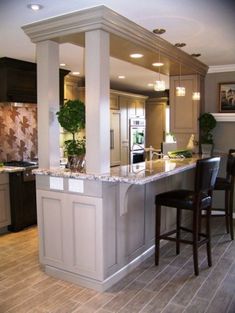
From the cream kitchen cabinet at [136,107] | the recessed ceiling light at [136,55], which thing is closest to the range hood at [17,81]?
the recessed ceiling light at [136,55]

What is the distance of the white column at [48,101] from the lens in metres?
3.01

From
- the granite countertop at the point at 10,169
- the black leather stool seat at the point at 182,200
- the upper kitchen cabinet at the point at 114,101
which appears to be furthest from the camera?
the upper kitchen cabinet at the point at 114,101

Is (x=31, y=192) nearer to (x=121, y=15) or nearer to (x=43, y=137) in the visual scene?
(x=43, y=137)

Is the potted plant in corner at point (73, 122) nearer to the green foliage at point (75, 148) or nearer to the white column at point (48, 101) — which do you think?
the green foliage at point (75, 148)

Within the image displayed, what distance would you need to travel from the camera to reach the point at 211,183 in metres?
3.19

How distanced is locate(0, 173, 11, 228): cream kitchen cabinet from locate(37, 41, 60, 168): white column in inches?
56.3

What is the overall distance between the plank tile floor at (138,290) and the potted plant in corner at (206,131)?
1.76 m

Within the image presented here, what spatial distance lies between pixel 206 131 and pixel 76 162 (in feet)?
8.68

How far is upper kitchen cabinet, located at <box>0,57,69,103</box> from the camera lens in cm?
452

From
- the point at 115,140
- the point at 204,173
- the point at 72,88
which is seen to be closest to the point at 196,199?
the point at 204,173

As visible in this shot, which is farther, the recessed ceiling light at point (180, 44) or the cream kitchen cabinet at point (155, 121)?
the cream kitchen cabinet at point (155, 121)

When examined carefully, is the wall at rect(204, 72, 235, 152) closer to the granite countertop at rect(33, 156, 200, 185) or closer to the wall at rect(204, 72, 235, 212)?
the wall at rect(204, 72, 235, 212)

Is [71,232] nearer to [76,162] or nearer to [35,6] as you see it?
[76,162]

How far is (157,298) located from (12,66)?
3.54 meters
